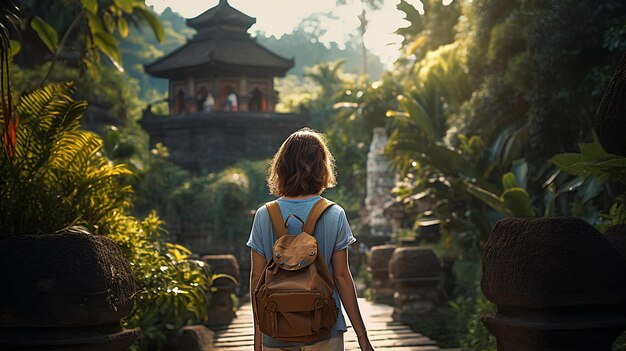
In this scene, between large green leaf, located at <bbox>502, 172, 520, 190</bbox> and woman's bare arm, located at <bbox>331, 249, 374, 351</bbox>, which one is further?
large green leaf, located at <bbox>502, 172, 520, 190</bbox>

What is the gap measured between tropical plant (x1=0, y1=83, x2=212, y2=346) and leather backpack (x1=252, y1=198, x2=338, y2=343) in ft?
7.90

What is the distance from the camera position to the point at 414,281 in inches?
376

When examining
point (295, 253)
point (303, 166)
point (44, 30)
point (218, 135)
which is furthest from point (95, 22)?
point (218, 135)

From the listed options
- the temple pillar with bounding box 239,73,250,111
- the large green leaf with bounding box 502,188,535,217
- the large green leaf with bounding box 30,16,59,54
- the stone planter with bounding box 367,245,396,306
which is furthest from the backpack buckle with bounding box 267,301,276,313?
the temple pillar with bounding box 239,73,250,111

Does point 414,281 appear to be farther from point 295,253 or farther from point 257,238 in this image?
point 295,253

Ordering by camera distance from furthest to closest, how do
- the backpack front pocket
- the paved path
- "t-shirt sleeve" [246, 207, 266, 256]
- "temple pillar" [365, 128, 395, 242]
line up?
"temple pillar" [365, 128, 395, 242], the paved path, "t-shirt sleeve" [246, 207, 266, 256], the backpack front pocket

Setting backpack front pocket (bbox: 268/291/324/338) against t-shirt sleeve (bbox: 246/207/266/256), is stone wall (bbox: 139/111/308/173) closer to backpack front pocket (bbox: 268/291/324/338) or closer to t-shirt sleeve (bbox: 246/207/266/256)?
t-shirt sleeve (bbox: 246/207/266/256)

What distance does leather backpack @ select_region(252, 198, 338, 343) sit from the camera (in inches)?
120

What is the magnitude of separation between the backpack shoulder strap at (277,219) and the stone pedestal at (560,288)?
37.3 inches

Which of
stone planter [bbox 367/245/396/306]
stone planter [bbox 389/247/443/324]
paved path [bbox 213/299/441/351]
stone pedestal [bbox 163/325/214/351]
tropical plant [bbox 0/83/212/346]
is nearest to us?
tropical plant [bbox 0/83/212/346]

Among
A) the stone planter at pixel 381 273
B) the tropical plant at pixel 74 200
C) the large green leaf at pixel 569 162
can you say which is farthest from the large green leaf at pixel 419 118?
the large green leaf at pixel 569 162

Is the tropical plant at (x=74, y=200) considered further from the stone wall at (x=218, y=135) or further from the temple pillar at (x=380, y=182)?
the stone wall at (x=218, y=135)

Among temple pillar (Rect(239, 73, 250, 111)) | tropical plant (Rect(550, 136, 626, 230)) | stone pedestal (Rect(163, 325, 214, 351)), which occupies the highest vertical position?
temple pillar (Rect(239, 73, 250, 111))

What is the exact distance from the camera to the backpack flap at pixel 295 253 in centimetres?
308
